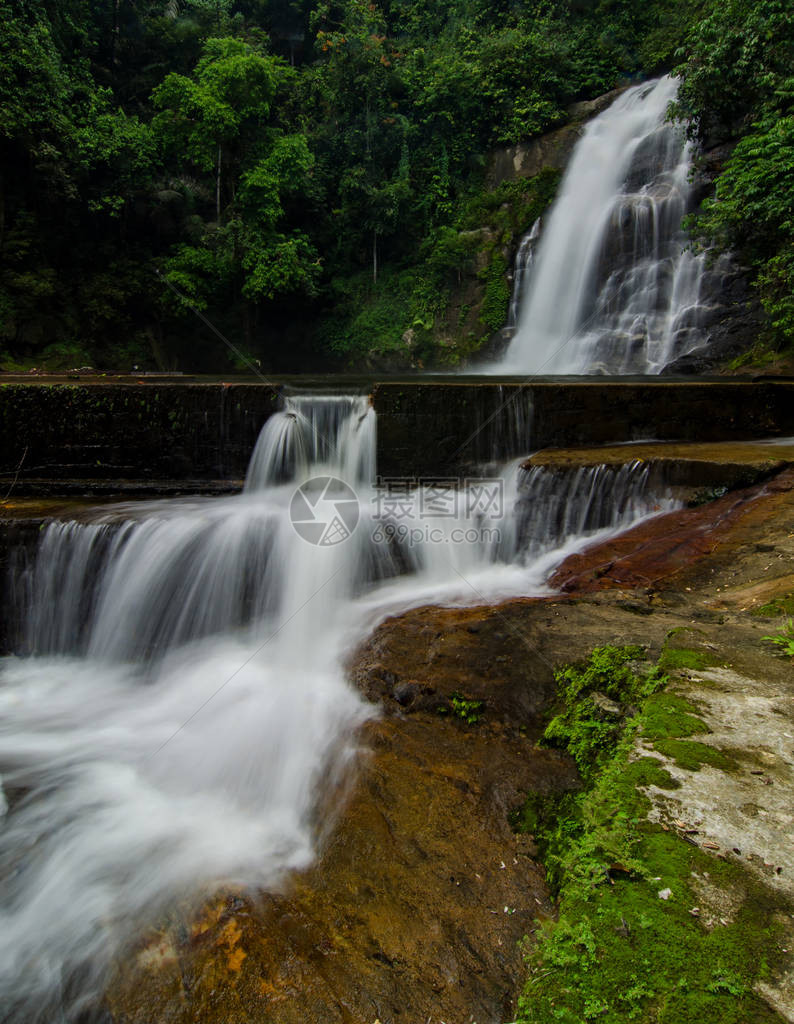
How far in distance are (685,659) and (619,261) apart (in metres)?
13.0

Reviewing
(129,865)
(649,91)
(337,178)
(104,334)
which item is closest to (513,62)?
(649,91)

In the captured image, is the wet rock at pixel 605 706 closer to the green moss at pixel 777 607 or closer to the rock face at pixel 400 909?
the rock face at pixel 400 909

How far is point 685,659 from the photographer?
2.90 meters

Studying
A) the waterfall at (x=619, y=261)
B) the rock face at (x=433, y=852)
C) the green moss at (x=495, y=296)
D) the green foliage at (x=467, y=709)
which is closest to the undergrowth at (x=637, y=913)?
the rock face at (x=433, y=852)

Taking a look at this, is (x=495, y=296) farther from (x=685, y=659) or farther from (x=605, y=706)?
(x=605, y=706)

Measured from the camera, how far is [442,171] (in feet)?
61.1

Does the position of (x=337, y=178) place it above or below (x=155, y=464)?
above

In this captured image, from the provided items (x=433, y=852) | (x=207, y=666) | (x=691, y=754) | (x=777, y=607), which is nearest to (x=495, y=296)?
(x=207, y=666)

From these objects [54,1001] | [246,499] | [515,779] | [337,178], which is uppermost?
[337,178]

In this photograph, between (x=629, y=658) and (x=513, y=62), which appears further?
(x=513, y=62)

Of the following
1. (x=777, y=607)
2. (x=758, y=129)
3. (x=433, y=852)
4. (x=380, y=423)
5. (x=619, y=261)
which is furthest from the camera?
(x=619, y=261)

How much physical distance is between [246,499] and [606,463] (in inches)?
188

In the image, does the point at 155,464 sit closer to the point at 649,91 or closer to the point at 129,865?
the point at 129,865

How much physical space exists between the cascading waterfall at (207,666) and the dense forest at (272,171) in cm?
1086
